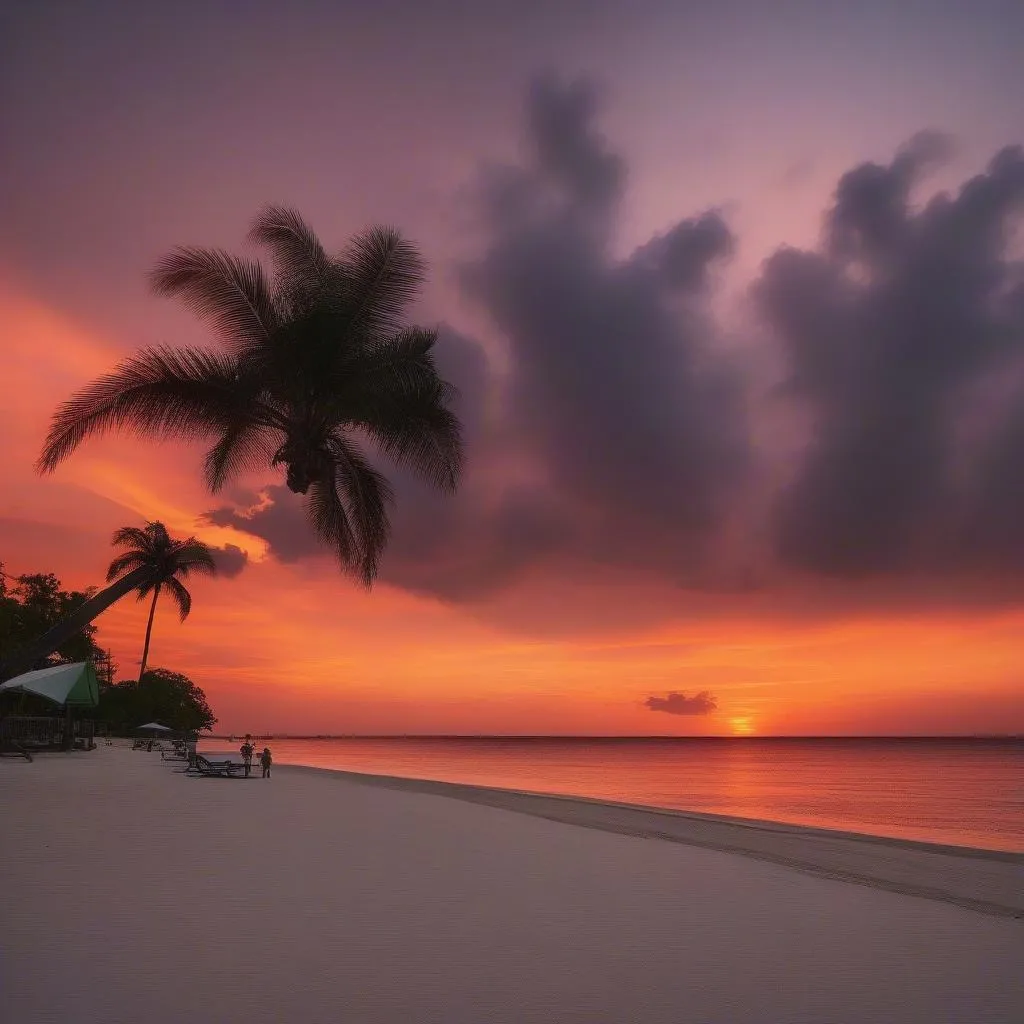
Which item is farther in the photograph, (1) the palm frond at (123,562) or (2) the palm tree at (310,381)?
(1) the palm frond at (123,562)

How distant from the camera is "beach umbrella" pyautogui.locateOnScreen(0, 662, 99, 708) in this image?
31656 millimetres

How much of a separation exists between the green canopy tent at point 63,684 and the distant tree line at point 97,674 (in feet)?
23.3

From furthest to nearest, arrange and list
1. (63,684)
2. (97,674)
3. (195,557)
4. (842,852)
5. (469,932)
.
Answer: (97,674), (195,557), (63,684), (842,852), (469,932)

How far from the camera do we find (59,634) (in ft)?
24.4

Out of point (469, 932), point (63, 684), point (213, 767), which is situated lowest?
point (469, 932)

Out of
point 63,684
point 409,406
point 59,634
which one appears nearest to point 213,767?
point 63,684

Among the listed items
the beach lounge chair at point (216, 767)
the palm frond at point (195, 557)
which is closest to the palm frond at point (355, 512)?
the beach lounge chair at point (216, 767)

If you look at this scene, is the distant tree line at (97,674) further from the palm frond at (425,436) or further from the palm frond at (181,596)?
the palm frond at (425,436)

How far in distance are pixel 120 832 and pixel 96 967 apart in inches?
324

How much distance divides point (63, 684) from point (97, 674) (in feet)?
163

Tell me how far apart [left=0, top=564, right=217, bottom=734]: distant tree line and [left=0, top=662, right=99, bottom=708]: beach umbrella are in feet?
23.3

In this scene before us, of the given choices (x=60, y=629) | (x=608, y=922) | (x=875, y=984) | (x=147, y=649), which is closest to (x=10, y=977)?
(x=60, y=629)

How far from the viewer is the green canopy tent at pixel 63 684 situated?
3166cm

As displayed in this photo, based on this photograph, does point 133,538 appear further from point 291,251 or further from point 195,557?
point 291,251
